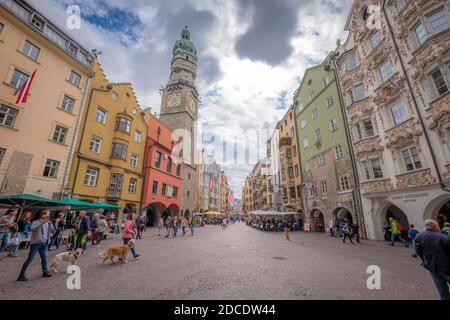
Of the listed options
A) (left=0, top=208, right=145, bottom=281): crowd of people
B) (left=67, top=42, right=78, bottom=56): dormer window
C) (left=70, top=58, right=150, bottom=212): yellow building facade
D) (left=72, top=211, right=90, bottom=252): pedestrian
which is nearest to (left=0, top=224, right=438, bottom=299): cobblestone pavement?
(left=0, top=208, right=145, bottom=281): crowd of people

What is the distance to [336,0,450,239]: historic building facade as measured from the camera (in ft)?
38.7

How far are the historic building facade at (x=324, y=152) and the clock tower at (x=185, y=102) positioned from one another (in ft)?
76.0

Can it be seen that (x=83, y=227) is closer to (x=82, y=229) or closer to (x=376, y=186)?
(x=82, y=229)

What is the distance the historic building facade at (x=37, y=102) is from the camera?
13875 millimetres

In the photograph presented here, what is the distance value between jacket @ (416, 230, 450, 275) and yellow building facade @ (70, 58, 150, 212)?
2306 centimetres

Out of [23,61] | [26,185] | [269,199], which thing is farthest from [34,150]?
[269,199]

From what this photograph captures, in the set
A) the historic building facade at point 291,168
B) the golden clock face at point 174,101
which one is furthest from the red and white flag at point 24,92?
the golden clock face at point 174,101

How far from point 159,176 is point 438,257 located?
96.9ft

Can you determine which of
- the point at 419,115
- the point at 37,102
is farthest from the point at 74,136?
the point at 419,115

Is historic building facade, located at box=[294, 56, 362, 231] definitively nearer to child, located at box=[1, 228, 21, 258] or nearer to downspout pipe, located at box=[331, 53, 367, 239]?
downspout pipe, located at box=[331, 53, 367, 239]

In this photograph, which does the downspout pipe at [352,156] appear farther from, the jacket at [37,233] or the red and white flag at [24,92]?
the red and white flag at [24,92]

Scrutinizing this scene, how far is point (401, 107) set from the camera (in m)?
14.5

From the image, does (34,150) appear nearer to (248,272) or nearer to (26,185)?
(26,185)
